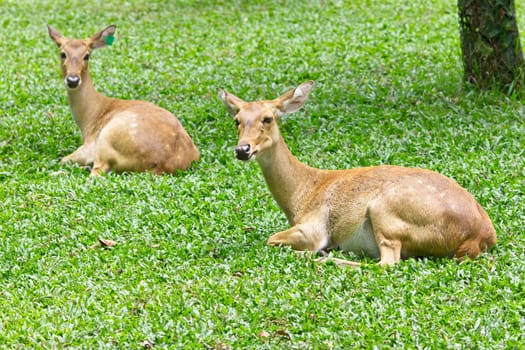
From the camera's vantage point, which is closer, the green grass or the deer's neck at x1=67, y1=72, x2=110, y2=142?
the green grass

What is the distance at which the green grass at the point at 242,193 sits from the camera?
6105mm

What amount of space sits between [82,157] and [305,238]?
4.11 metres

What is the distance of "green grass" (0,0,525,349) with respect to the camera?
20.0 feet

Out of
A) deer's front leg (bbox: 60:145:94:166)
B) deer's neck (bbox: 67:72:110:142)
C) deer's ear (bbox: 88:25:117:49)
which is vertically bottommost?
deer's front leg (bbox: 60:145:94:166)

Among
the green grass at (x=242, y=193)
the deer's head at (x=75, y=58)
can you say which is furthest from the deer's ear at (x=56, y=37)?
the green grass at (x=242, y=193)

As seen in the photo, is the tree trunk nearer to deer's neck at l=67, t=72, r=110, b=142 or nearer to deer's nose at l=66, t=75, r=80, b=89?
deer's neck at l=67, t=72, r=110, b=142

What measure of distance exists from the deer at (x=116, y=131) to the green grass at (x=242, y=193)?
23 centimetres

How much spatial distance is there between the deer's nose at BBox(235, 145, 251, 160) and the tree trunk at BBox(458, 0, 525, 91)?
5.31 m

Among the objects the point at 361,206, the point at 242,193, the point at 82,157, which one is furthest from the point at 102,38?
the point at 361,206

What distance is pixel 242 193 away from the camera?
30.2 ft

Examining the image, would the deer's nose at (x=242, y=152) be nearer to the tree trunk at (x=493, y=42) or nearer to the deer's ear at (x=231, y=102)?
the deer's ear at (x=231, y=102)

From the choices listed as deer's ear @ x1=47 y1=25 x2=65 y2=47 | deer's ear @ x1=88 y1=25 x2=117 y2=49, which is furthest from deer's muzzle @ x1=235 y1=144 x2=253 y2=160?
deer's ear @ x1=47 y1=25 x2=65 y2=47

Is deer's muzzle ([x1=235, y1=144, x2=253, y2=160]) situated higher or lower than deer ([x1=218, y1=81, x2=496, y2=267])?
higher

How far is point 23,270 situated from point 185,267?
1.23 m
